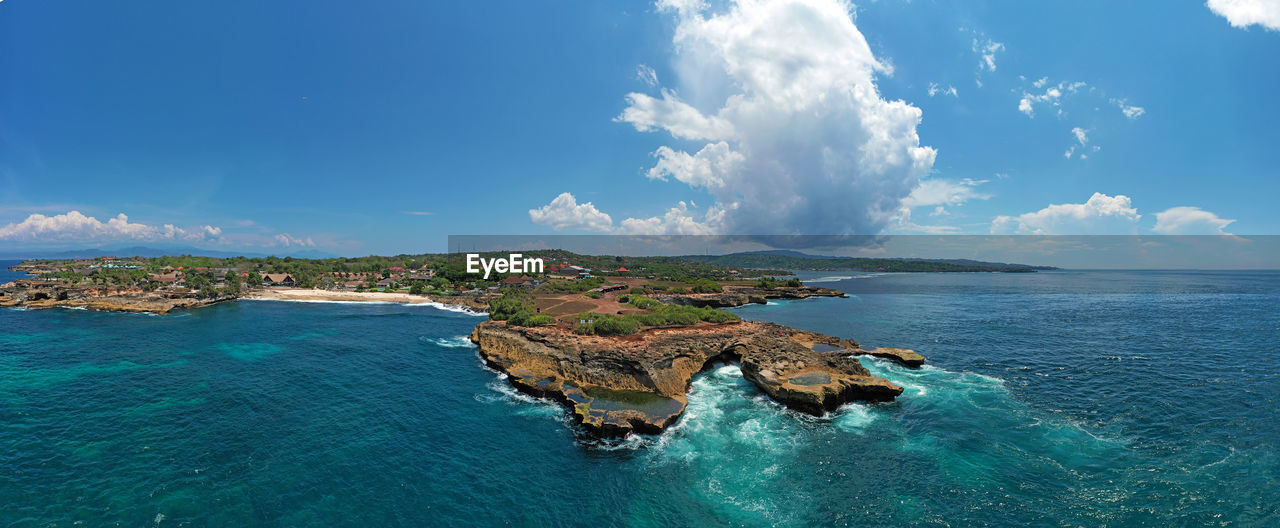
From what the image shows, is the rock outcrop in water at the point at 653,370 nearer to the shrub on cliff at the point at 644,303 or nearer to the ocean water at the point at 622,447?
the ocean water at the point at 622,447

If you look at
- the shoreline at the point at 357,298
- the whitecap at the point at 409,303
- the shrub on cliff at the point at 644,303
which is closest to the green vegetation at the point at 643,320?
the shrub on cliff at the point at 644,303

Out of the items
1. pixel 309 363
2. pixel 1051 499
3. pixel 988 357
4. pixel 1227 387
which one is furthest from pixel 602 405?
pixel 1227 387

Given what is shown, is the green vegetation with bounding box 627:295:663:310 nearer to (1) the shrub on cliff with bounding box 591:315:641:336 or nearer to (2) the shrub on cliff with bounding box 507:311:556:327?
(2) the shrub on cliff with bounding box 507:311:556:327

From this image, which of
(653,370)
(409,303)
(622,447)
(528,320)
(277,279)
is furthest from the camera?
(277,279)

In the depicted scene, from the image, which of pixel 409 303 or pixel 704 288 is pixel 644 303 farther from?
pixel 409 303

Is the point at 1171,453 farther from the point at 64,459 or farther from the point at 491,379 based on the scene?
the point at 64,459

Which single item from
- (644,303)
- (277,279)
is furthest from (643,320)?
(277,279)

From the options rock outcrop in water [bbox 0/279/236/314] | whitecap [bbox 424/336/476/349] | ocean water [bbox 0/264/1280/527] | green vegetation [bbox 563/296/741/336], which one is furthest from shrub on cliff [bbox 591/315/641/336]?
rock outcrop in water [bbox 0/279/236/314]
